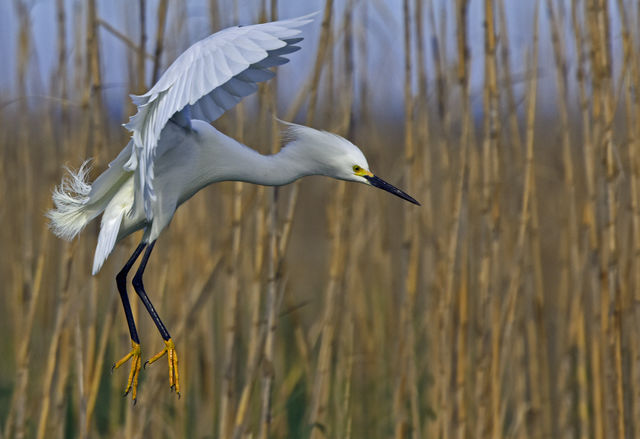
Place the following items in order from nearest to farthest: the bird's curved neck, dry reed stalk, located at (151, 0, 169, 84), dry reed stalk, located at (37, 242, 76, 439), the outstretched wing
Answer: the outstretched wing
the bird's curved neck
dry reed stalk, located at (151, 0, 169, 84)
dry reed stalk, located at (37, 242, 76, 439)

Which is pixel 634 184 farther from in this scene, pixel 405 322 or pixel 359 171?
pixel 359 171

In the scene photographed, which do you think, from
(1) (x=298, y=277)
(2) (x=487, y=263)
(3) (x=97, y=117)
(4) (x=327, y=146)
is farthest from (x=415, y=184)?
(1) (x=298, y=277)

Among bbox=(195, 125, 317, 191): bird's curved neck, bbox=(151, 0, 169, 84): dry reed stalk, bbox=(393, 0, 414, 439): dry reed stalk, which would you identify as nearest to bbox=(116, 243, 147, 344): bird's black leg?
bbox=(195, 125, 317, 191): bird's curved neck

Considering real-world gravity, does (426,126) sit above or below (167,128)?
above

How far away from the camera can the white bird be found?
63cm

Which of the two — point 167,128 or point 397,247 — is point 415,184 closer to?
point 167,128

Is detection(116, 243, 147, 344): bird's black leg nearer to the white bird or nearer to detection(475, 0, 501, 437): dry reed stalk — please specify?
the white bird

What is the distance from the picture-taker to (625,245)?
152 centimetres

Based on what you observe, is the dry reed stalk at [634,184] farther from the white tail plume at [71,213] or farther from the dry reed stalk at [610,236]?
the white tail plume at [71,213]

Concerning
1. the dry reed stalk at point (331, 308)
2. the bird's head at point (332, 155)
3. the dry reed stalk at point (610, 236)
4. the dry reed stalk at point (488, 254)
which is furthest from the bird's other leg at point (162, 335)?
the dry reed stalk at point (610, 236)

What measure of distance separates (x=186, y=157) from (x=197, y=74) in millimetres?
A: 117

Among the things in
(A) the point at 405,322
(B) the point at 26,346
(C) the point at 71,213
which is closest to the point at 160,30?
(C) the point at 71,213

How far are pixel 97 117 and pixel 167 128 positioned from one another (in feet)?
1.62

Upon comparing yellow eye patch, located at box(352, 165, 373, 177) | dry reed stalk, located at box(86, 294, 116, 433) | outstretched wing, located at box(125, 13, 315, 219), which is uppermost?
outstretched wing, located at box(125, 13, 315, 219)
